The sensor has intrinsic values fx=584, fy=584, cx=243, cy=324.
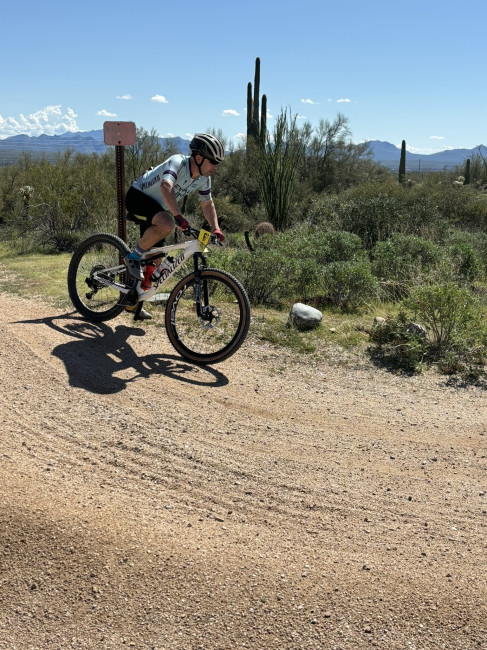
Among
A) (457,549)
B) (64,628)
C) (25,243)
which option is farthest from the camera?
(25,243)

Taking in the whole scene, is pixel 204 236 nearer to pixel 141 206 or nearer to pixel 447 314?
pixel 141 206

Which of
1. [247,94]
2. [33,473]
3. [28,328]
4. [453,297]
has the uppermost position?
[247,94]

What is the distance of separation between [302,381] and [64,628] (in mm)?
3265

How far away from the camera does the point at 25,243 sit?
1355cm

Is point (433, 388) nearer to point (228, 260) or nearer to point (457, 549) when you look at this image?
point (457, 549)

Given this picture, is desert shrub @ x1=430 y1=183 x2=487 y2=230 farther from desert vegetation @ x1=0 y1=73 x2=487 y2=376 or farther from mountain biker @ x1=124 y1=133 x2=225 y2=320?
mountain biker @ x1=124 y1=133 x2=225 y2=320

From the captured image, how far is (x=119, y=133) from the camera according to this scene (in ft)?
23.2

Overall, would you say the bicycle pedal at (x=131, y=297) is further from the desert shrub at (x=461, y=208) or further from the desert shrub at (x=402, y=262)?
the desert shrub at (x=461, y=208)

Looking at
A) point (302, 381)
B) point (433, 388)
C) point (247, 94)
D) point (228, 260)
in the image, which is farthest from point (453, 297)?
point (247, 94)

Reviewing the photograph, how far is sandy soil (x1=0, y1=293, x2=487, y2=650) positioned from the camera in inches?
103

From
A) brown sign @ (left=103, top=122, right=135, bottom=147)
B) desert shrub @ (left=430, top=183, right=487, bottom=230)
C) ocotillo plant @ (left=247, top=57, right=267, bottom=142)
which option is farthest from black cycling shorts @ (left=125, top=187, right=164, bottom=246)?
ocotillo plant @ (left=247, top=57, right=267, bottom=142)

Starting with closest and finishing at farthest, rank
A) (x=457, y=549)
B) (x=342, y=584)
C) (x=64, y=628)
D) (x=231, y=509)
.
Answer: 1. (x=64, y=628)
2. (x=342, y=584)
3. (x=457, y=549)
4. (x=231, y=509)

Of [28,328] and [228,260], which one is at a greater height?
[228,260]

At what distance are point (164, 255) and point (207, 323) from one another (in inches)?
39.5
